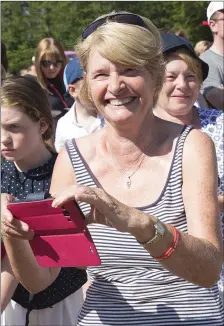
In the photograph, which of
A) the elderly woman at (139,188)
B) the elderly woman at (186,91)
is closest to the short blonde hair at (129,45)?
the elderly woman at (139,188)

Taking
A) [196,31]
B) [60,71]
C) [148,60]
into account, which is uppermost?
[148,60]

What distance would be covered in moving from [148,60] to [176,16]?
691 inches

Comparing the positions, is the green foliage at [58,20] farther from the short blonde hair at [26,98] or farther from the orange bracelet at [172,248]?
the orange bracelet at [172,248]

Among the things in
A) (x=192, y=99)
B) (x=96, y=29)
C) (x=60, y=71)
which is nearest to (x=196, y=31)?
(x=60, y=71)

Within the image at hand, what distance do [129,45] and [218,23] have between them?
4.18 m

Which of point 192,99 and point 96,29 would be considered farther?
point 192,99

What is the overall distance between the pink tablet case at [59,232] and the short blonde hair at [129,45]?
60cm

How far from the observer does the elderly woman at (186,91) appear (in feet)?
13.9

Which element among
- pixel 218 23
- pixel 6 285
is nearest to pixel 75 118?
pixel 218 23

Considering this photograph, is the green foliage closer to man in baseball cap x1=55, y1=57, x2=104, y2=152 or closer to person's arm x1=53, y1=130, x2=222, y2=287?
man in baseball cap x1=55, y1=57, x2=104, y2=152

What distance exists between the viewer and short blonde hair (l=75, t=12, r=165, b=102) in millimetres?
2531

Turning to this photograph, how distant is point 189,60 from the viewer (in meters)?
4.29

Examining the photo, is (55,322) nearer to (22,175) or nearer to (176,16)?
(22,175)

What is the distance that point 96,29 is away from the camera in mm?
2686
